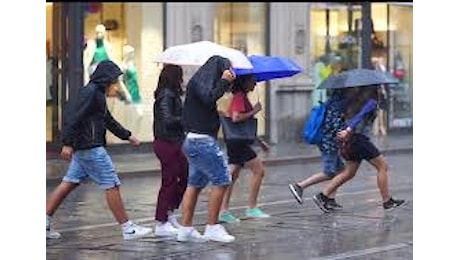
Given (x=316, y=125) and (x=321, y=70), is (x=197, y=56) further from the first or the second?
(x=321, y=70)

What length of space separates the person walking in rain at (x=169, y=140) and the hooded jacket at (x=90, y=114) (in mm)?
526

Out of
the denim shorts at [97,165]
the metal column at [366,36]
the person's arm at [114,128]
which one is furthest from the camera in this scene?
the metal column at [366,36]

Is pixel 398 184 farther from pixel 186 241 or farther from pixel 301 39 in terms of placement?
pixel 301 39

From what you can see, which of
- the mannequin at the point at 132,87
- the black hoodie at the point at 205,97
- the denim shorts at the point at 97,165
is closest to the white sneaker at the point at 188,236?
the denim shorts at the point at 97,165

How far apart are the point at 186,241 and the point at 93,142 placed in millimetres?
1227

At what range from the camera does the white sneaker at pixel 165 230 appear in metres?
9.38

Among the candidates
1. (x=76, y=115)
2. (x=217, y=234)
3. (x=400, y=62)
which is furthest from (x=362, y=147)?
(x=400, y=62)

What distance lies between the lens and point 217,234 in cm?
903

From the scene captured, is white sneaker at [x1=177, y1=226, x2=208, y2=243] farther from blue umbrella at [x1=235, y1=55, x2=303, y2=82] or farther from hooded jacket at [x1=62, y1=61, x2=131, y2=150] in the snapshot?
blue umbrella at [x1=235, y1=55, x2=303, y2=82]

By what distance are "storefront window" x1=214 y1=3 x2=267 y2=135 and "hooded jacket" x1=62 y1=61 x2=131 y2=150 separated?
11.5 meters

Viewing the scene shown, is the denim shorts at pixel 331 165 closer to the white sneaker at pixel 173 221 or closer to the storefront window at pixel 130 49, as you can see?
the white sneaker at pixel 173 221

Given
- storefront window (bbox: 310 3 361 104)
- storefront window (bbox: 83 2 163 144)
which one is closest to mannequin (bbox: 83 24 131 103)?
storefront window (bbox: 83 2 163 144)

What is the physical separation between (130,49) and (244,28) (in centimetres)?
315

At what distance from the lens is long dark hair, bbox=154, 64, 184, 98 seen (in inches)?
370
